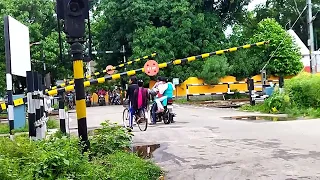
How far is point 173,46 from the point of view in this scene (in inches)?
1403

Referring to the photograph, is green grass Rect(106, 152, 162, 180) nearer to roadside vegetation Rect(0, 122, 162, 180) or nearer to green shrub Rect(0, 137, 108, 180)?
roadside vegetation Rect(0, 122, 162, 180)

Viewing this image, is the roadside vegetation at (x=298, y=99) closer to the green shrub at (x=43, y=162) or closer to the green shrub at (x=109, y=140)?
the green shrub at (x=109, y=140)

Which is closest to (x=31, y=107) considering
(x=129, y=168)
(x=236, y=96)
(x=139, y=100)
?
(x=129, y=168)

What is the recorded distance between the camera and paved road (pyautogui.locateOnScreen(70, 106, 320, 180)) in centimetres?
725

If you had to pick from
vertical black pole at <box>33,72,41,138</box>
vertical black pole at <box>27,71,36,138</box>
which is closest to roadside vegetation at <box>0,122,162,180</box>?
vertical black pole at <box>27,71,36,138</box>

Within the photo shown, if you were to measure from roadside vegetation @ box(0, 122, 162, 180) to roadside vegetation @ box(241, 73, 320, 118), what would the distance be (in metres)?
12.0

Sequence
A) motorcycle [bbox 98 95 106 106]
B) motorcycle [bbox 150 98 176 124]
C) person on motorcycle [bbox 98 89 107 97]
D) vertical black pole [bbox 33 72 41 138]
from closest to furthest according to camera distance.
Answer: vertical black pole [bbox 33 72 41 138] → motorcycle [bbox 150 98 176 124] → motorcycle [bbox 98 95 106 106] → person on motorcycle [bbox 98 89 107 97]

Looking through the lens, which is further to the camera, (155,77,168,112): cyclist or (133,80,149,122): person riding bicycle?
(155,77,168,112): cyclist

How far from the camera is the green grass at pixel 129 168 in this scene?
624 centimetres

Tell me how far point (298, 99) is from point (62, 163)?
15365 millimetres

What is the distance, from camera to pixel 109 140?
8.18m

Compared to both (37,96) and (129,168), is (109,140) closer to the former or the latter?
(37,96)

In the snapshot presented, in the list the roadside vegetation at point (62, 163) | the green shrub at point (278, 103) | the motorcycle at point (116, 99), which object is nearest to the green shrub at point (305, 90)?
the green shrub at point (278, 103)

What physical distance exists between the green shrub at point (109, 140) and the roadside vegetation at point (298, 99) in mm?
10796
